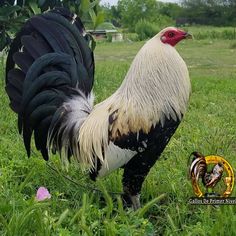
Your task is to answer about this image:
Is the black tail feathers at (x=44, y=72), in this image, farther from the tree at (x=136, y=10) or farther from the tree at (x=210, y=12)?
the tree at (x=210, y=12)

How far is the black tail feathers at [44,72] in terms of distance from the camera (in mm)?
2615

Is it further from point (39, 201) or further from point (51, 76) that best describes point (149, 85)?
point (39, 201)

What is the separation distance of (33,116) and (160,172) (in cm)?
95

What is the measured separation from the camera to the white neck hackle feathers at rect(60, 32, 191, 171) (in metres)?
2.39

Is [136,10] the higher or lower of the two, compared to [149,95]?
higher

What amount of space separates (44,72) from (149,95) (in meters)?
0.61

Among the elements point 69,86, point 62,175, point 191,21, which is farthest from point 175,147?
point 191,21

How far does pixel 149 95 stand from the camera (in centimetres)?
241

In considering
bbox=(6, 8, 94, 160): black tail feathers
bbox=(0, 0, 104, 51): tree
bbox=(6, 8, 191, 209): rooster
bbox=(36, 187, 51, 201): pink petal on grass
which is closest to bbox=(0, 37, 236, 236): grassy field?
bbox=(36, 187, 51, 201): pink petal on grass

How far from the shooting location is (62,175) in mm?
3010

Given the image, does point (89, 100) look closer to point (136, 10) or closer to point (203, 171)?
point (203, 171)

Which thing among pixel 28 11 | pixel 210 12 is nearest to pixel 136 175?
pixel 28 11

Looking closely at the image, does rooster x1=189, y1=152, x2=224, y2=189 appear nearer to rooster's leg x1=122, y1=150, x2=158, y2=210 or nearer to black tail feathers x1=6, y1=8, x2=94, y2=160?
rooster's leg x1=122, y1=150, x2=158, y2=210

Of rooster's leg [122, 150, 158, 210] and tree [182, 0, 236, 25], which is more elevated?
tree [182, 0, 236, 25]
